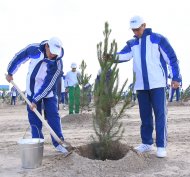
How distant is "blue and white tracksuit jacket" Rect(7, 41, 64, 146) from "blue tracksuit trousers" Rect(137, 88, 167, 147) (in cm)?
127

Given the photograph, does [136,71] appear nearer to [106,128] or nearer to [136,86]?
[136,86]

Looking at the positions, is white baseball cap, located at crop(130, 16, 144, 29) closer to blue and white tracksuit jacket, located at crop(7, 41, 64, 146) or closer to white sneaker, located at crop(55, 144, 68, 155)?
blue and white tracksuit jacket, located at crop(7, 41, 64, 146)

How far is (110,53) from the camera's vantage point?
5.43 m

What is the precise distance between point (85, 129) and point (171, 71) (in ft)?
13.8

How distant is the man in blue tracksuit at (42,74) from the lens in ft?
18.4

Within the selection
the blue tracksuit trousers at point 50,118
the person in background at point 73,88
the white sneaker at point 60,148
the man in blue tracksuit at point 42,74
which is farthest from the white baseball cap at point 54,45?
the person in background at point 73,88

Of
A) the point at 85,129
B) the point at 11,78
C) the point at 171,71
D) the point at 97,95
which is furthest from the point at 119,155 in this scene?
the point at 85,129

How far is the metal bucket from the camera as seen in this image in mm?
5074

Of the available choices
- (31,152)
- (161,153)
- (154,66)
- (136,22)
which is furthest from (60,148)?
(136,22)

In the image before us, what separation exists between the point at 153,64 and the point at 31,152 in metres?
2.06

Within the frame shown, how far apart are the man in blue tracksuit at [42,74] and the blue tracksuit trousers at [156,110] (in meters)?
1.26

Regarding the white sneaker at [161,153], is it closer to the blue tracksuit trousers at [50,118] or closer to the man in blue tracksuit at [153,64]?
the man in blue tracksuit at [153,64]

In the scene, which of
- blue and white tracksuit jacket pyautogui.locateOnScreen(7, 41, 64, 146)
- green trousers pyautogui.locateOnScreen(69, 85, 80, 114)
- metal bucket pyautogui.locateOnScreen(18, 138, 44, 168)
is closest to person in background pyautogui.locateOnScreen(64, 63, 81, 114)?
green trousers pyautogui.locateOnScreen(69, 85, 80, 114)

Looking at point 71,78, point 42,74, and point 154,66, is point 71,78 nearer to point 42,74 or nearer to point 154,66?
point 42,74
